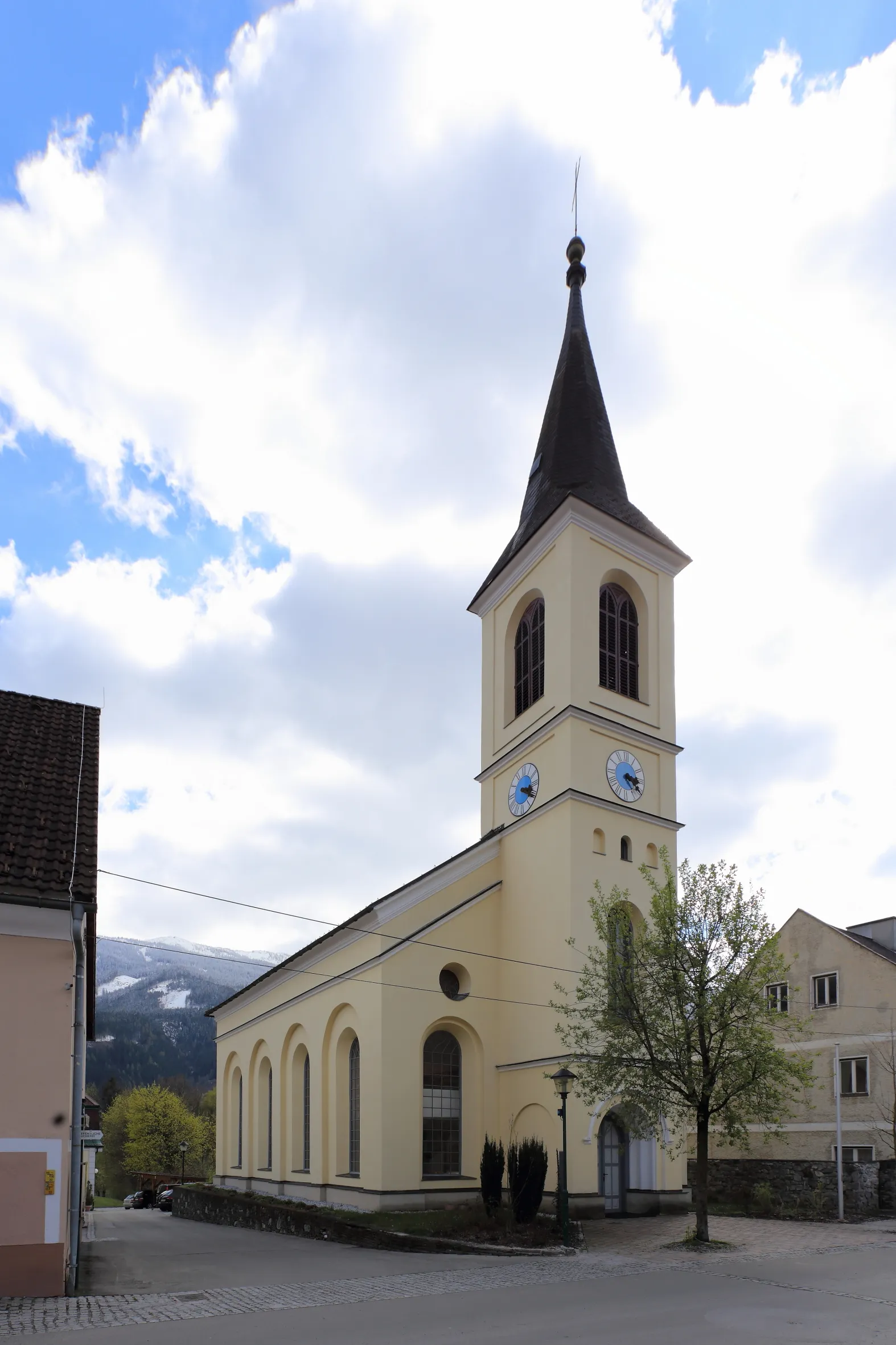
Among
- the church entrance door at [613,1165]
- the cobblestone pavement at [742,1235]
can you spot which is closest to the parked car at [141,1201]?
the church entrance door at [613,1165]

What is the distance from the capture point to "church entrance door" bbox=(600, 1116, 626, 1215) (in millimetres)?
24688

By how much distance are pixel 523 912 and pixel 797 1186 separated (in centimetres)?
1017

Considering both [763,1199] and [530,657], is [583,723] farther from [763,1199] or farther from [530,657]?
[763,1199]

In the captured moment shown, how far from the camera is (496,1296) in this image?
→ 14.4 m

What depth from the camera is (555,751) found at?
27344mm

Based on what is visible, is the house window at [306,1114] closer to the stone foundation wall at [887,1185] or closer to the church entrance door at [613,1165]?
the church entrance door at [613,1165]

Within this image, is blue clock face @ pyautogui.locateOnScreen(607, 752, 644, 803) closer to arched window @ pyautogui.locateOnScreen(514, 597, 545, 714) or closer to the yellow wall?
the yellow wall

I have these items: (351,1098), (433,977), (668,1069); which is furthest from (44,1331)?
(351,1098)

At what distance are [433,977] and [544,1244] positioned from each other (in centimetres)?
792

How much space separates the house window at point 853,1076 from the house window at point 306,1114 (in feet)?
53.9

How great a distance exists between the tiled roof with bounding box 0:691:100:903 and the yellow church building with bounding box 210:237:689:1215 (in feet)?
33.4

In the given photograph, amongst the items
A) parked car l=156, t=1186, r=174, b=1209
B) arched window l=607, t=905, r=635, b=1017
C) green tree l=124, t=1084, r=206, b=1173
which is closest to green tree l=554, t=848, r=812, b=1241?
arched window l=607, t=905, r=635, b=1017

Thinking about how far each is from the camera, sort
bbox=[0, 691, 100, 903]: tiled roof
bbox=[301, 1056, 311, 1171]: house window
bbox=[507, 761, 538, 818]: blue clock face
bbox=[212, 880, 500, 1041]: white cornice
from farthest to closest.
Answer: bbox=[301, 1056, 311, 1171]: house window, bbox=[507, 761, 538, 818]: blue clock face, bbox=[212, 880, 500, 1041]: white cornice, bbox=[0, 691, 100, 903]: tiled roof

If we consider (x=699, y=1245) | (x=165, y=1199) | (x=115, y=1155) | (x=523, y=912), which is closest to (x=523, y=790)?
(x=523, y=912)
